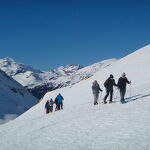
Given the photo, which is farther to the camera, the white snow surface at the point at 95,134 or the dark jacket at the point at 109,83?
the dark jacket at the point at 109,83

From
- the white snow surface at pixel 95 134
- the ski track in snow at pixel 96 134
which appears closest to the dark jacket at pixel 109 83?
the white snow surface at pixel 95 134

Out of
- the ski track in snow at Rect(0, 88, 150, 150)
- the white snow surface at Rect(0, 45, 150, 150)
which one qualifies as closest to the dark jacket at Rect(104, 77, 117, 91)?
the white snow surface at Rect(0, 45, 150, 150)

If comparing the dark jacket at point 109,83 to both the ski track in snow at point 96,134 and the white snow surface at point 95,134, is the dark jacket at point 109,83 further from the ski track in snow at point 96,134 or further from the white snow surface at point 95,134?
the ski track in snow at point 96,134

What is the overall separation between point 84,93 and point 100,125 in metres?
37.5

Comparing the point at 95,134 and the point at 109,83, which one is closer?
the point at 95,134

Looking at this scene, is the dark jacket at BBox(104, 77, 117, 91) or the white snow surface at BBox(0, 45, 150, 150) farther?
the dark jacket at BBox(104, 77, 117, 91)

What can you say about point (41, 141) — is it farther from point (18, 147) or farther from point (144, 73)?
point (144, 73)

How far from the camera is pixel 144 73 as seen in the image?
50688 millimetres

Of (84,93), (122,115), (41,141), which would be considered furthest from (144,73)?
(41,141)

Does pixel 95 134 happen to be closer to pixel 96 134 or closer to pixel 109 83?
pixel 96 134

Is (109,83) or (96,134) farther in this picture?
(109,83)

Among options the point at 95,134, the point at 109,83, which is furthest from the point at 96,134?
the point at 109,83

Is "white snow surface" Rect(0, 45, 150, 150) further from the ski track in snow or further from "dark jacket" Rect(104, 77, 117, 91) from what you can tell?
"dark jacket" Rect(104, 77, 117, 91)

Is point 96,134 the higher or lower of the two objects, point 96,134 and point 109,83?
the lower
